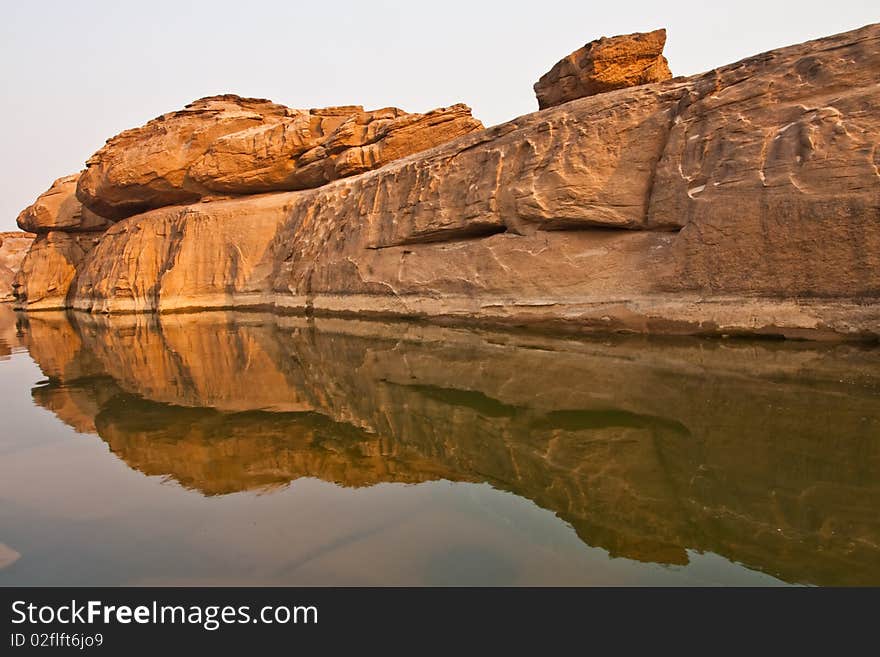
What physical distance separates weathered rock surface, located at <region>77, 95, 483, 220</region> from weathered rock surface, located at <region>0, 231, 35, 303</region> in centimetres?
3343

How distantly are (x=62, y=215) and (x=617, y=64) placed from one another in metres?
32.1

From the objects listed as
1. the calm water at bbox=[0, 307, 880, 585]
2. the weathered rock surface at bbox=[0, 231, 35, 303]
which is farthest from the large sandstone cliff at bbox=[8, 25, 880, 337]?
the weathered rock surface at bbox=[0, 231, 35, 303]

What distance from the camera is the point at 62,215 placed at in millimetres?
32500

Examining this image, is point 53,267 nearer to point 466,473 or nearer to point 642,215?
→ point 642,215

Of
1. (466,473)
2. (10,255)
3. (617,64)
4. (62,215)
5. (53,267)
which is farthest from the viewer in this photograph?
(10,255)

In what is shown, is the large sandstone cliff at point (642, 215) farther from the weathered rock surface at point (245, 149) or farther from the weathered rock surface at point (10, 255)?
the weathered rock surface at point (10, 255)

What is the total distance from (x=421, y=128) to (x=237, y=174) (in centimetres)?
858

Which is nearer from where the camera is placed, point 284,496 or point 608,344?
point 284,496

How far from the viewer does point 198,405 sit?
6.45 metres

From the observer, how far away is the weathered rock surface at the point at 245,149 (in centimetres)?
1970

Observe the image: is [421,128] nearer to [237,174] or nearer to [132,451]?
[237,174]

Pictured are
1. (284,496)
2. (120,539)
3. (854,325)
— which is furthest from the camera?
(854,325)

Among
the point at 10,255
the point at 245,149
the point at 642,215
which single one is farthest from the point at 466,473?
the point at 10,255
